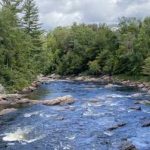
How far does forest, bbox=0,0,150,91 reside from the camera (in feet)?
205

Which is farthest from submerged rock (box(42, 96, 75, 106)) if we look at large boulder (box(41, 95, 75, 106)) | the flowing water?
the flowing water

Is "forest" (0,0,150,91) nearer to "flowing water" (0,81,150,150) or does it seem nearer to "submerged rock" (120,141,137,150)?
"flowing water" (0,81,150,150)

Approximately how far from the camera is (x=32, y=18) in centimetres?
8562

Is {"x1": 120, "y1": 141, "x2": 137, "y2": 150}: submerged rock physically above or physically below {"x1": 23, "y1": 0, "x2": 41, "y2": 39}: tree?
Result: below

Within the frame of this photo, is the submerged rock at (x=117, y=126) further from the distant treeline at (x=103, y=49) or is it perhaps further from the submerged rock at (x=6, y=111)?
the distant treeline at (x=103, y=49)

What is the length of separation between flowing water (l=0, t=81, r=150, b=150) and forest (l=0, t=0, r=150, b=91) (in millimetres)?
17377

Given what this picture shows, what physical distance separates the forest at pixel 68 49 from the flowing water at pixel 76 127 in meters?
17.4

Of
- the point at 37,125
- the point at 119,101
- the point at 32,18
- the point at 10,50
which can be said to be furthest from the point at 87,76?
the point at 37,125

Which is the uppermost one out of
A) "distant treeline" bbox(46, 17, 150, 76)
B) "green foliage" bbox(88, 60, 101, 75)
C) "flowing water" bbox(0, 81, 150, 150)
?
"distant treeline" bbox(46, 17, 150, 76)

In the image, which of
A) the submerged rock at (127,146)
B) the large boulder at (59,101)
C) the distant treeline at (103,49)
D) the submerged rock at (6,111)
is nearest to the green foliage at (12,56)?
the large boulder at (59,101)

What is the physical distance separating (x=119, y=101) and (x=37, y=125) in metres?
17.4

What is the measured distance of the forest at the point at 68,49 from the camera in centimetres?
6241

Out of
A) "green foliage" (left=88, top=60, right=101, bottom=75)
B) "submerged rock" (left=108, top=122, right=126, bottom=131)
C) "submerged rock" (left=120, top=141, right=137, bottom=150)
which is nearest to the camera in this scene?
"submerged rock" (left=120, top=141, right=137, bottom=150)

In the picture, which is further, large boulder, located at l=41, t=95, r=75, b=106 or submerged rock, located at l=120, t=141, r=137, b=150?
large boulder, located at l=41, t=95, r=75, b=106
